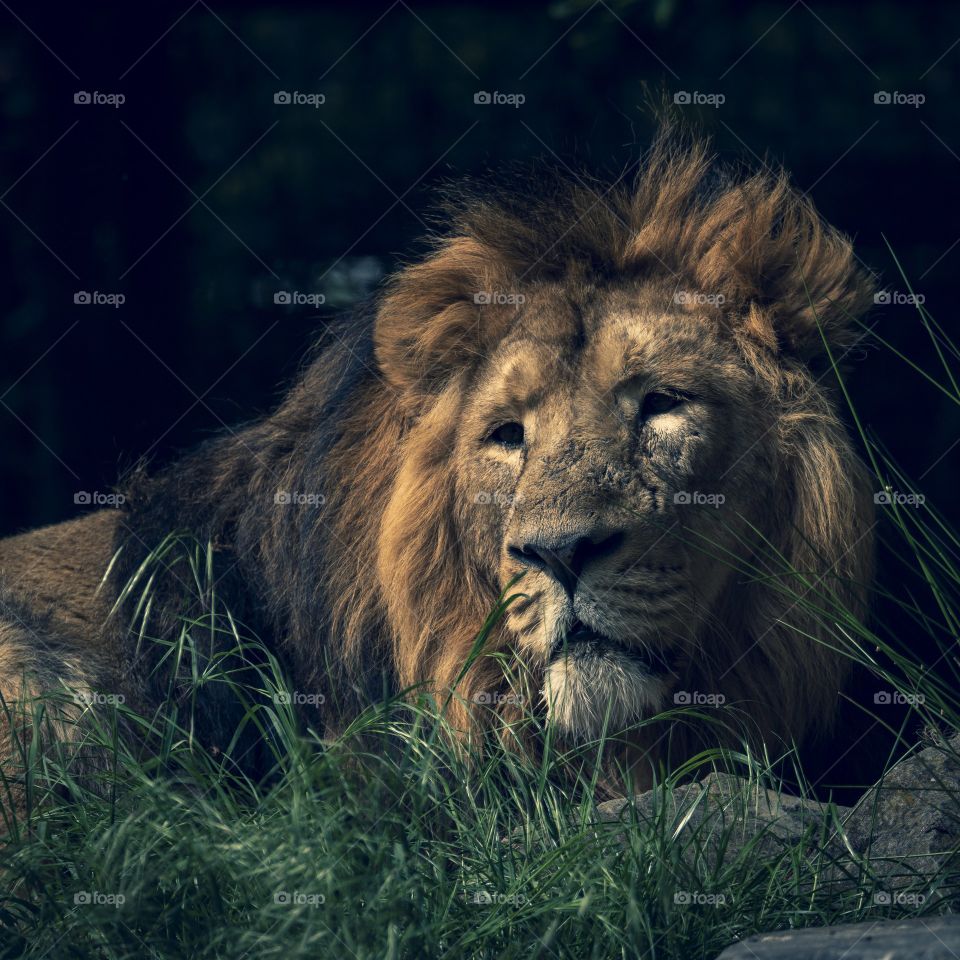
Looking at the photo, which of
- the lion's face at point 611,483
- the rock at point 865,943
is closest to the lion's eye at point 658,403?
the lion's face at point 611,483

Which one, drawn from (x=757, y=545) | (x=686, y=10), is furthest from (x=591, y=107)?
(x=757, y=545)

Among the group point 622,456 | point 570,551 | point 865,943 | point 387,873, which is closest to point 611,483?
point 622,456

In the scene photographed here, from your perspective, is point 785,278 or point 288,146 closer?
point 785,278

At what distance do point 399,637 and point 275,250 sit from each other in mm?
3355

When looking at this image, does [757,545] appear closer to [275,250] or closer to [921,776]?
[921,776]

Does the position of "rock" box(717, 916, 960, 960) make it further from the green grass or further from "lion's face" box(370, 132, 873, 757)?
"lion's face" box(370, 132, 873, 757)

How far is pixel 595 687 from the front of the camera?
350 centimetres

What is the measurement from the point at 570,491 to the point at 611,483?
0.34 feet

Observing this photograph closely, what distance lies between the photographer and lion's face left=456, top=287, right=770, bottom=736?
11.5 feet

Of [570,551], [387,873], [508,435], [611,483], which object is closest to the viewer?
[387,873]

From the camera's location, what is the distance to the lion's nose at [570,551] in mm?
3424

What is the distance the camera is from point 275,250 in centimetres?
702

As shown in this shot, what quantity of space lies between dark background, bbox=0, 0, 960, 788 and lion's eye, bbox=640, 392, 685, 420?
2.46 meters

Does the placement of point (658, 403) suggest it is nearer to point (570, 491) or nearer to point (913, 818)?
point (570, 491)
